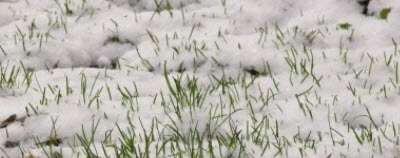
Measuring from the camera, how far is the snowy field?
299 centimetres

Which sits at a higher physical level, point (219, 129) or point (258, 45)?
point (258, 45)

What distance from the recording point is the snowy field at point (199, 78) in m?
2.99

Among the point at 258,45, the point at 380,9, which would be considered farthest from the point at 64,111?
the point at 380,9

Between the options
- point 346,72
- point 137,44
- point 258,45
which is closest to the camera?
point 346,72

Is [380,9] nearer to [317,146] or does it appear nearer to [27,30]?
[317,146]

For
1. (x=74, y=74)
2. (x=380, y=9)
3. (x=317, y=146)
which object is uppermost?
(x=380, y=9)

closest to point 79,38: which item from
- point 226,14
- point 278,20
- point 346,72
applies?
point 226,14

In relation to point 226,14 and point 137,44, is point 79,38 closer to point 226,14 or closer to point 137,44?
point 137,44

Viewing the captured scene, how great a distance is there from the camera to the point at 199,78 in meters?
3.83

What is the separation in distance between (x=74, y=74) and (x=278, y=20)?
172 centimetres

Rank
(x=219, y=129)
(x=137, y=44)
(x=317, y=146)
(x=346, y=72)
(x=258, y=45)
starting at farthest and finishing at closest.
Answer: (x=137, y=44), (x=258, y=45), (x=346, y=72), (x=219, y=129), (x=317, y=146)

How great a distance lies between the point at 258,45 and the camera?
4.21 m

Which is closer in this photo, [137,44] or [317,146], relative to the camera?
[317,146]

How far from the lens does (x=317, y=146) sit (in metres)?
2.91
